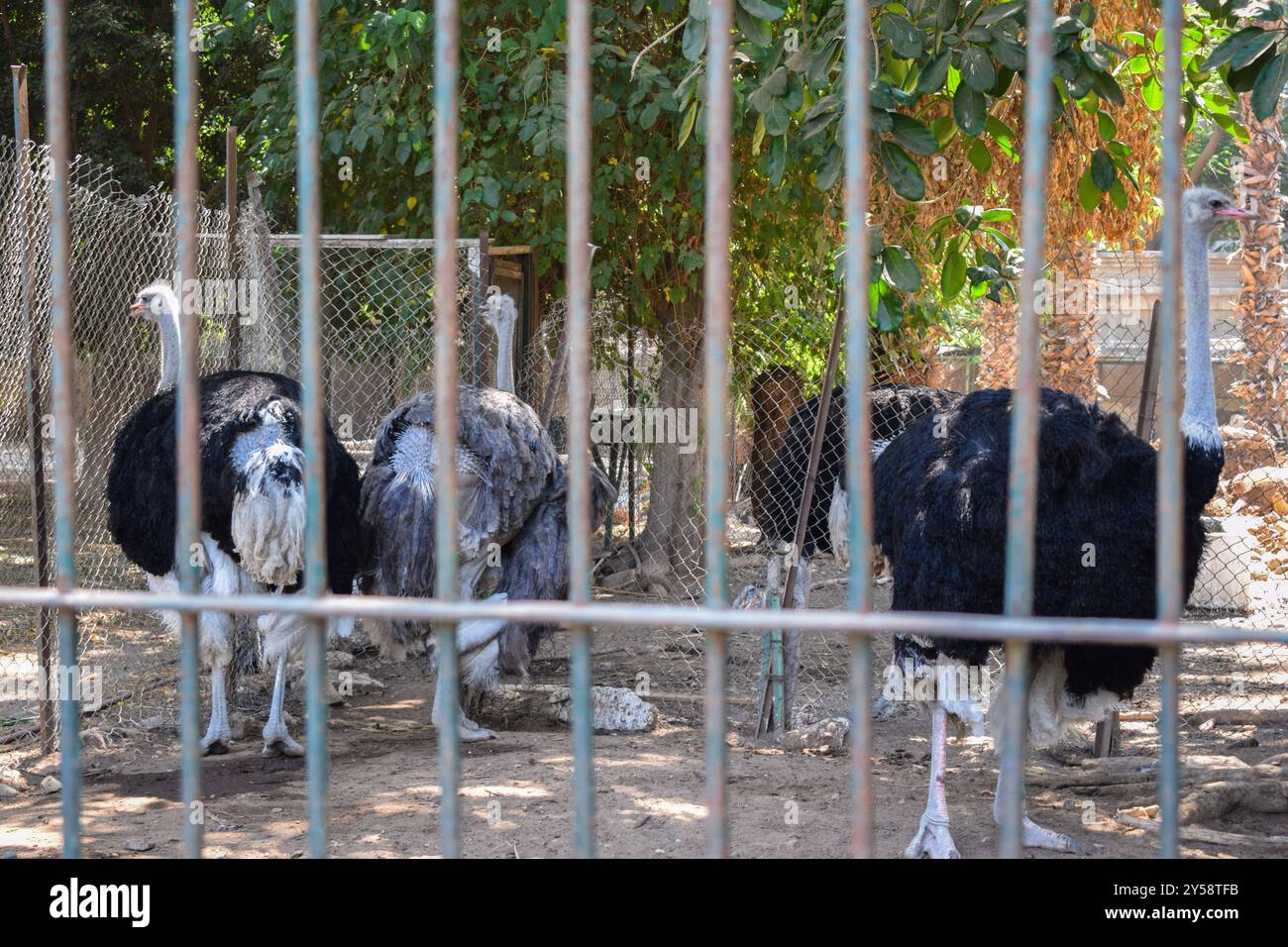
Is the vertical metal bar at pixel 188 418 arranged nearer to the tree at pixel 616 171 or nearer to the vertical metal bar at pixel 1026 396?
the vertical metal bar at pixel 1026 396

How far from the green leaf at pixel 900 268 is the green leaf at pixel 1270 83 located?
940mm

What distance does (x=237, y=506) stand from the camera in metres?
5.90

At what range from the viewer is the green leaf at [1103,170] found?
425 centimetres

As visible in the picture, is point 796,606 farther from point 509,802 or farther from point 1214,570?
point 1214,570

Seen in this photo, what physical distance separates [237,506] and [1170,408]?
4574mm

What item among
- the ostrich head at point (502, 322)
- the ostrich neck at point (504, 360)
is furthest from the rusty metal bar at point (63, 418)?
the ostrich head at point (502, 322)

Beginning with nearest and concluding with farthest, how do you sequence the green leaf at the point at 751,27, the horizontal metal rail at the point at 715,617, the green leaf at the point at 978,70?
the horizontal metal rail at the point at 715,617 → the green leaf at the point at 751,27 → the green leaf at the point at 978,70

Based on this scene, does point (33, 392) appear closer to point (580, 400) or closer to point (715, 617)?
point (580, 400)

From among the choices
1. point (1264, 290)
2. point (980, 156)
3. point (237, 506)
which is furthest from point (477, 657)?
point (1264, 290)

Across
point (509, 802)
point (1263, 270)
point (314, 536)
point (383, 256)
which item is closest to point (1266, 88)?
point (314, 536)

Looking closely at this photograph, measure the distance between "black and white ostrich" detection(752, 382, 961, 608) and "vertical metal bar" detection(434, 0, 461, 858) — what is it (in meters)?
4.18

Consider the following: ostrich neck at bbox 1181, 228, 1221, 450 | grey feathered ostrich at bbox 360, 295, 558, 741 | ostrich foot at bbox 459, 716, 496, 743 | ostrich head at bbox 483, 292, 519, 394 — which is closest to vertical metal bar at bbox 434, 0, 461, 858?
ostrich neck at bbox 1181, 228, 1221, 450

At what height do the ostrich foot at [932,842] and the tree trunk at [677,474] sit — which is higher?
the tree trunk at [677,474]
